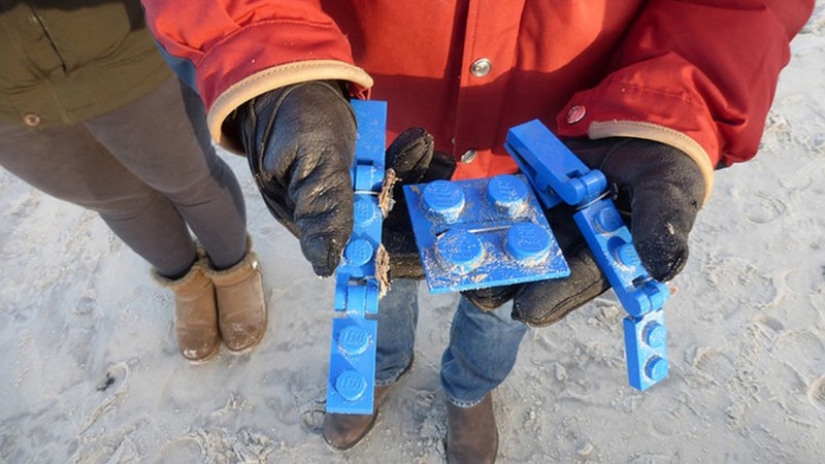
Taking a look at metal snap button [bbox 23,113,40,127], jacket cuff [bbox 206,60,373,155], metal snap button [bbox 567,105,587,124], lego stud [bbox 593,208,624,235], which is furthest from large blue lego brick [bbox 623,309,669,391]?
metal snap button [bbox 23,113,40,127]

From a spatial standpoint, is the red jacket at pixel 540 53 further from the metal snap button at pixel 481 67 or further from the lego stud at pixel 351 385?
the lego stud at pixel 351 385

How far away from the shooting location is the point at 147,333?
193 centimetres

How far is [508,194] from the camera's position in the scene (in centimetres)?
101

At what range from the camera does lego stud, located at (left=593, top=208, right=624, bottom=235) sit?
0.95 meters

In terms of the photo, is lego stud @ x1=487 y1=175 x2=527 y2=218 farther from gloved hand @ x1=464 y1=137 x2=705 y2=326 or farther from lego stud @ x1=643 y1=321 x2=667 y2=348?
Result: lego stud @ x1=643 y1=321 x2=667 y2=348

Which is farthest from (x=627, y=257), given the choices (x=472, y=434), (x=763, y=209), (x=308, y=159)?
(x=763, y=209)

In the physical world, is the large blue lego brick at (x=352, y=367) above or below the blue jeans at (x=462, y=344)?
above

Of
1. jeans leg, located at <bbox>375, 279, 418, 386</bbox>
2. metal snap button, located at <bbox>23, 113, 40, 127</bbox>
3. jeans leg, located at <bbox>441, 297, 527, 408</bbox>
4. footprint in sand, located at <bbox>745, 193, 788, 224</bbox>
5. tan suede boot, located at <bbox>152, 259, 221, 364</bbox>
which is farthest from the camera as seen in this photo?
footprint in sand, located at <bbox>745, 193, 788, 224</bbox>

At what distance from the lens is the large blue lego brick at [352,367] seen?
897 millimetres

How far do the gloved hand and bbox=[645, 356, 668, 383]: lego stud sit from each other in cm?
A: 14

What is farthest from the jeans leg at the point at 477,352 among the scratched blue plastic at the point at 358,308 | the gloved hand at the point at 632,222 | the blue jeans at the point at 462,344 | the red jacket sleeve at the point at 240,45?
the red jacket sleeve at the point at 240,45

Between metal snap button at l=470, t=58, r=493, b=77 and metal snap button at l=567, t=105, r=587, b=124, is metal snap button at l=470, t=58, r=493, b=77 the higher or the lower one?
the higher one

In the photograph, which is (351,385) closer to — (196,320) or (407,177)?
(407,177)

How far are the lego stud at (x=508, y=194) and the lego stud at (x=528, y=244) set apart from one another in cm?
5
